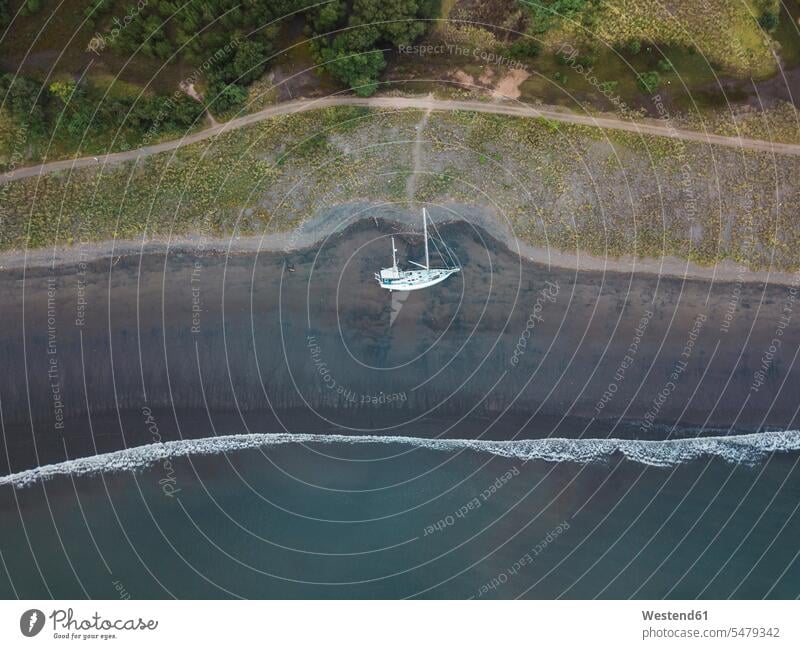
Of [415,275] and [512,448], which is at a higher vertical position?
[415,275]

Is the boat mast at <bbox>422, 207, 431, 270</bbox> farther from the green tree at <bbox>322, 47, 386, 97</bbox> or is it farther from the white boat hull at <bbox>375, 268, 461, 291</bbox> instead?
the green tree at <bbox>322, 47, 386, 97</bbox>

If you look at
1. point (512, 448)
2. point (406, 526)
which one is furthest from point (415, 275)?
point (406, 526)

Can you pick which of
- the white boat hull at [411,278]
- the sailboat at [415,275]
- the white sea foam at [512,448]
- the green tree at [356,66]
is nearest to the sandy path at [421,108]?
the green tree at [356,66]

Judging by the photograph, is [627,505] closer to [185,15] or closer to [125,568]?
[125,568]

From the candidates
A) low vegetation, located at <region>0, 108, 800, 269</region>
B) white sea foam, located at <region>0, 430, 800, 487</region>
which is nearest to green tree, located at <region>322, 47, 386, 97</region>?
low vegetation, located at <region>0, 108, 800, 269</region>

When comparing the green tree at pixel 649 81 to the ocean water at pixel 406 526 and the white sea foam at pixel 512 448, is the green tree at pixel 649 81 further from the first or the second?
the ocean water at pixel 406 526

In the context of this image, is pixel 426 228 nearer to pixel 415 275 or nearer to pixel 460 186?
pixel 415 275
